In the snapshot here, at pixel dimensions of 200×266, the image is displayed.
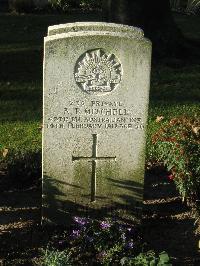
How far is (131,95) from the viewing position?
5.55m

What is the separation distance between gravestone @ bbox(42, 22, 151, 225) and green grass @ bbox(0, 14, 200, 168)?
5.27ft

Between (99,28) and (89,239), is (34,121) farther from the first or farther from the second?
(89,239)

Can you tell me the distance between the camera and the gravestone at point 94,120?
17.7 feet

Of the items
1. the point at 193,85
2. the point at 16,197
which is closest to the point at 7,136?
the point at 16,197

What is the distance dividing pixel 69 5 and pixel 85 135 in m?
14.6

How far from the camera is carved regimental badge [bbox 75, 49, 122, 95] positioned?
17.9 feet

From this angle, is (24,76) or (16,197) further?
(24,76)

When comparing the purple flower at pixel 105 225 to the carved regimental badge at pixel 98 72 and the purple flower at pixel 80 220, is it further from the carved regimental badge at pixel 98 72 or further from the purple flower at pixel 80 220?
the carved regimental badge at pixel 98 72

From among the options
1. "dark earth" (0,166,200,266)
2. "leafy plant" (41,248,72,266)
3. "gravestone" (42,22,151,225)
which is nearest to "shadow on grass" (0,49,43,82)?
"dark earth" (0,166,200,266)

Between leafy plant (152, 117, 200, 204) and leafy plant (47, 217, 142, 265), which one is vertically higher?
leafy plant (152, 117, 200, 204)

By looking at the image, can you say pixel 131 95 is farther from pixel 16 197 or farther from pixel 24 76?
pixel 24 76

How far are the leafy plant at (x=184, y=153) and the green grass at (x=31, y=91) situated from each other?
5.20 ft

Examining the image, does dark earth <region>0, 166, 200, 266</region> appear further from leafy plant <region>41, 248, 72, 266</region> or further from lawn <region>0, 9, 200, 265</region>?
leafy plant <region>41, 248, 72, 266</region>

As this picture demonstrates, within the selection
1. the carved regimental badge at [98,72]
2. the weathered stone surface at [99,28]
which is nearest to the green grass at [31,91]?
the carved regimental badge at [98,72]
